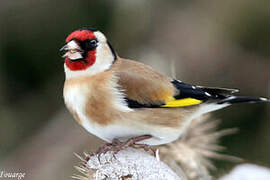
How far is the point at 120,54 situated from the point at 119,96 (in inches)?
73.5

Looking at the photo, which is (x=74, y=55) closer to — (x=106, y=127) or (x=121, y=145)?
(x=106, y=127)

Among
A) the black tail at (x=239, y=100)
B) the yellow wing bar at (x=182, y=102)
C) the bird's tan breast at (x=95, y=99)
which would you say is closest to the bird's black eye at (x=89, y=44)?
the bird's tan breast at (x=95, y=99)

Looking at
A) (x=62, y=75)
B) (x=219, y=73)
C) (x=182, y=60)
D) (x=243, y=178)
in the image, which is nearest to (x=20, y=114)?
(x=62, y=75)

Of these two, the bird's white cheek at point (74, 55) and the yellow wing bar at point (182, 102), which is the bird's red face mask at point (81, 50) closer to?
the bird's white cheek at point (74, 55)

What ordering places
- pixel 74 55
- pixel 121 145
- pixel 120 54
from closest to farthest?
pixel 121 145 < pixel 74 55 < pixel 120 54

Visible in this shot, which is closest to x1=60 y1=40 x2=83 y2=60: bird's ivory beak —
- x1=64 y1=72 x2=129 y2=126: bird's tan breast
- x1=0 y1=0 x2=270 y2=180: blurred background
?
x1=64 y1=72 x2=129 y2=126: bird's tan breast

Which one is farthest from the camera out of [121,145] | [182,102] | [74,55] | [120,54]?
[120,54]

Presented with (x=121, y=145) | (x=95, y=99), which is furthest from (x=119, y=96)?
(x=121, y=145)

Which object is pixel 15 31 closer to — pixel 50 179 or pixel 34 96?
pixel 34 96

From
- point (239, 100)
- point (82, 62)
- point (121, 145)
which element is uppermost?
point (82, 62)

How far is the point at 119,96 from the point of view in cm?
231

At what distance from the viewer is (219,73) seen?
13.4ft

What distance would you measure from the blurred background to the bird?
145cm

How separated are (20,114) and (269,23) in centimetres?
222
